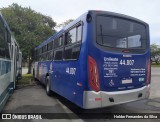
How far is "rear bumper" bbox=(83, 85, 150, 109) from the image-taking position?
5.93 meters

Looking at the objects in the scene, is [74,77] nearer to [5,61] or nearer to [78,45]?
[78,45]

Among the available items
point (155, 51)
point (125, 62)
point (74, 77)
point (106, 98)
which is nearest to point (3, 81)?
point (74, 77)

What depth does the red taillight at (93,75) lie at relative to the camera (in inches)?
A: 235

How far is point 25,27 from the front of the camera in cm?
2217

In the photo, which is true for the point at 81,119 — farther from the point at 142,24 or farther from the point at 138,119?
the point at 142,24

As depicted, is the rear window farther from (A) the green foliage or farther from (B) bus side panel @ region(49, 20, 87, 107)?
(A) the green foliage

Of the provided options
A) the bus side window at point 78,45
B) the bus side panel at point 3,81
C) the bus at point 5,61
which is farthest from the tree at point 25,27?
the bus side window at point 78,45

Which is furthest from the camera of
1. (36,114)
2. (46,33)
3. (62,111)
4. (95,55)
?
(46,33)

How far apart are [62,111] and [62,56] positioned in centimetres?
208

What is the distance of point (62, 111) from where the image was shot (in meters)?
7.70

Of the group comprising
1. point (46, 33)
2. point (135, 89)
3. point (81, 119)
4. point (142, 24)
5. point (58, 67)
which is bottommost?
point (81, 119)

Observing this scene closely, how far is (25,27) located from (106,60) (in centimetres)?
1748

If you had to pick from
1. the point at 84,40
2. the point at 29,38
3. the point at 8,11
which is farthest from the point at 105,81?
the point at 8,11

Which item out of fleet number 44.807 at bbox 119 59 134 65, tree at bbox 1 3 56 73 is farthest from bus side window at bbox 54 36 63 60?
tree at bbox 1 3 56 73
